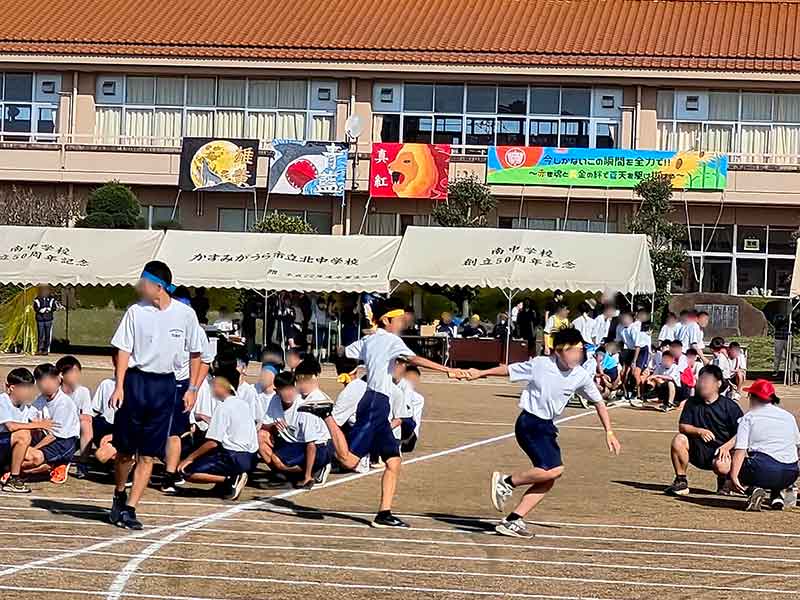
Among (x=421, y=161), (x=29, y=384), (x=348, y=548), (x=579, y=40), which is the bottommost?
(x=348, y=548)

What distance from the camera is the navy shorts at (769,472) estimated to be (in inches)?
502

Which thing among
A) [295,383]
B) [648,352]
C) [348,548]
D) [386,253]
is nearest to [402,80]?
[386,253]

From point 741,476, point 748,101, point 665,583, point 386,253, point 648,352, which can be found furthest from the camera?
point 748,101

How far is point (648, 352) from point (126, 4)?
3037cm

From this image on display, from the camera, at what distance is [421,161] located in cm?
4703

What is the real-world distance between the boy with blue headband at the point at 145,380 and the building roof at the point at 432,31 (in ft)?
122

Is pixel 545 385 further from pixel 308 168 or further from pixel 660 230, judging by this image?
pixel 308 168

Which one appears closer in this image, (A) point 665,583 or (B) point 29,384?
(A) point 665,583

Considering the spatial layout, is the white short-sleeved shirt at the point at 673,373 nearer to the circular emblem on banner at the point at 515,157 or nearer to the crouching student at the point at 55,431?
the crouching student at the point at 55,431

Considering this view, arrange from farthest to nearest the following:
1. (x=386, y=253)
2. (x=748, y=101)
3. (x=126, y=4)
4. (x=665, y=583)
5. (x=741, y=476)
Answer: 1. (x=126, y=4)
2. (x=748, y=101)
3. (x=386, y=253)
4. (x=741, y=476)
5. (x=665, y=583)

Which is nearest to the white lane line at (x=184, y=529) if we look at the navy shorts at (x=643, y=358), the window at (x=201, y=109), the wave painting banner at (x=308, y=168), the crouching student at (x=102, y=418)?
the crouching student at (x=102, y=418)

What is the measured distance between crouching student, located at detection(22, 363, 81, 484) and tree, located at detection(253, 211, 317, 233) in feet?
96.9

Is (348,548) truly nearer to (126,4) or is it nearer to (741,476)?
(741,476)

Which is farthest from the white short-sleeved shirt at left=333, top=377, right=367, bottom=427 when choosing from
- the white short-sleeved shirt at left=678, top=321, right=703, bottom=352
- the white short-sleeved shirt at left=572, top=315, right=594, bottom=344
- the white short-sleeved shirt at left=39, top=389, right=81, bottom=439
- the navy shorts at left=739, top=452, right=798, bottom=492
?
the white short-sleeved shirt at left=678, top=321, right=703, bottom=352
